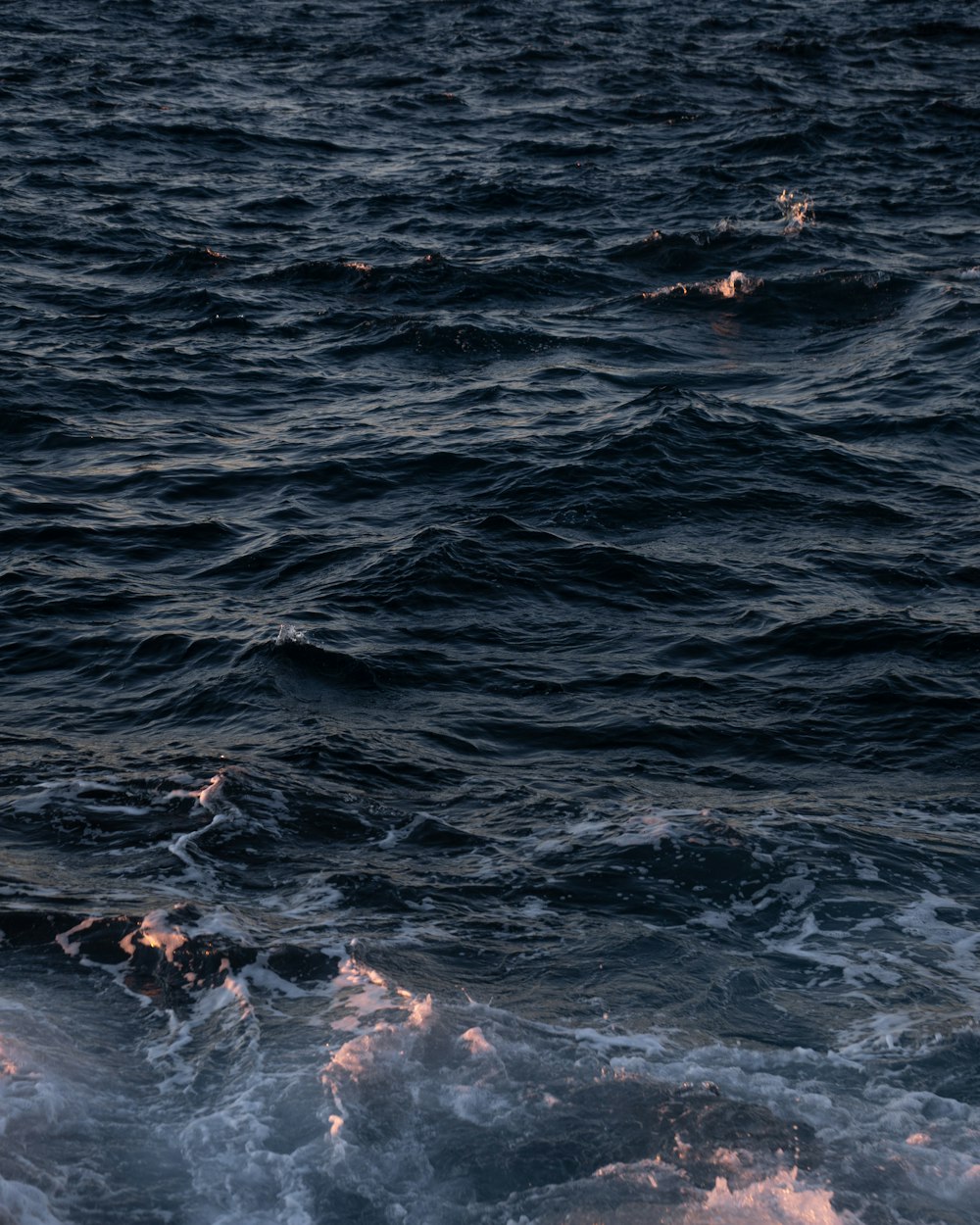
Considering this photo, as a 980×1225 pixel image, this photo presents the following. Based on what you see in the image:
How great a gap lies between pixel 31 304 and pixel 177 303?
6.40 feet

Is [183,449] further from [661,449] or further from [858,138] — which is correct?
[858,138]

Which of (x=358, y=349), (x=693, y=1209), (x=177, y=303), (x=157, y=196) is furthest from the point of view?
(x=157, y=196)

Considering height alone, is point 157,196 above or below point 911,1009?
above

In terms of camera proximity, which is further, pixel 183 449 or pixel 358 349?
pixel 358 349

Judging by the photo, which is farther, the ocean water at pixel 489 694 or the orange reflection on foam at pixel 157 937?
the orange reflection on foam at pixel 157 937

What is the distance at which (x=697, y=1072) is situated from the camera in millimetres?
7453

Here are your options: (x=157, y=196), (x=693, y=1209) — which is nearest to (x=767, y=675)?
(x=693, y=1209)

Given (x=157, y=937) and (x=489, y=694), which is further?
(x=489, y=694)

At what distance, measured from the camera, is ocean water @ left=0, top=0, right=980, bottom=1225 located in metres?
7.14

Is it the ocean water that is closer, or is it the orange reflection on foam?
the ocean water

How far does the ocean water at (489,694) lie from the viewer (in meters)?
7.14

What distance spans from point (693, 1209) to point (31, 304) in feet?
53.5

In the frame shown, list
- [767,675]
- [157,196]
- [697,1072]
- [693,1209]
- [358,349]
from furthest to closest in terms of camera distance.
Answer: [157,196]
[358,349]
[767,675]
[697,1072]
[693,1209]

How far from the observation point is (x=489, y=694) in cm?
1133
